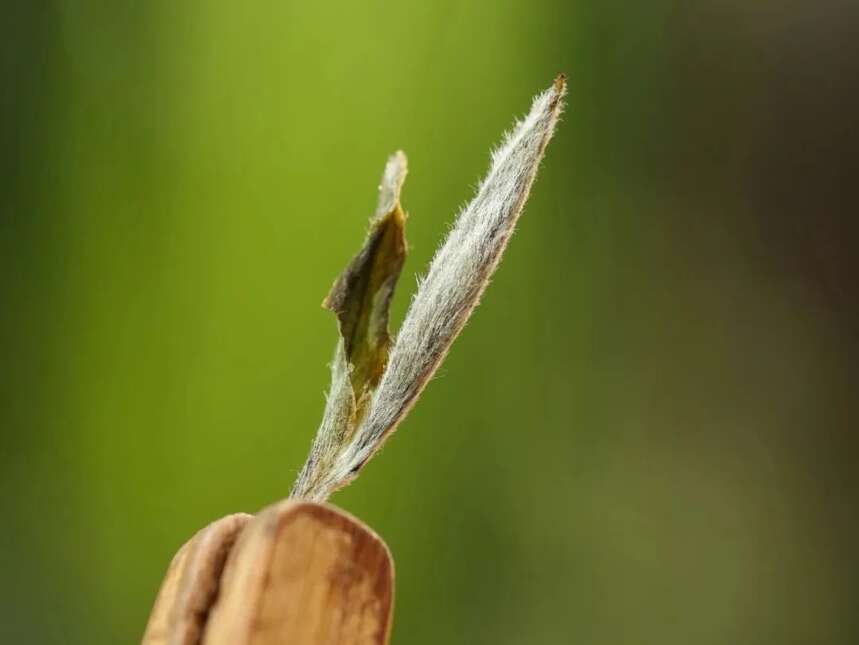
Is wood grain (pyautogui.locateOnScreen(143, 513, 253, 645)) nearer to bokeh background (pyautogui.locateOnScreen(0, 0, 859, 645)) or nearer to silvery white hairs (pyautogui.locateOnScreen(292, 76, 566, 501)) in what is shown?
silvery white hairs (pyautogui.locateOnScreen(292, 76, 566, 501))

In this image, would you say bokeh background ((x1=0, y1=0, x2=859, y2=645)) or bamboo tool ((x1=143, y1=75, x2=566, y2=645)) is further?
bokeh background ((x1=0, y1=0, x2=859, y2=645))

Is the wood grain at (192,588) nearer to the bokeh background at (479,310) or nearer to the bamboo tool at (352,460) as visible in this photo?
the bamboo tool at (352,460)

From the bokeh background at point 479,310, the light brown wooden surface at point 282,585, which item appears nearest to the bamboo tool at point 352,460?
the light brown wooden surface at point 282,585

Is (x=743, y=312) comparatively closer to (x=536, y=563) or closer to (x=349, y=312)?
(x=536, y=563)

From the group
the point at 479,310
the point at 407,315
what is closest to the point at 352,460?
the point at 407,315

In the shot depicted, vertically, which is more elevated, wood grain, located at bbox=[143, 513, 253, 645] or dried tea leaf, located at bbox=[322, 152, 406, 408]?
dried tea leaf, located at bbox=[322, 152, 406, 408]

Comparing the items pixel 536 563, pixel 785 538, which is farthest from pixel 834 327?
pixel 536 563

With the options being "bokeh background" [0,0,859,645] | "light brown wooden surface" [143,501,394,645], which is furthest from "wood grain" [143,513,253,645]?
"bokeh background" [0,0,859,645]

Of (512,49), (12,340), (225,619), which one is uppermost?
(512,49)
